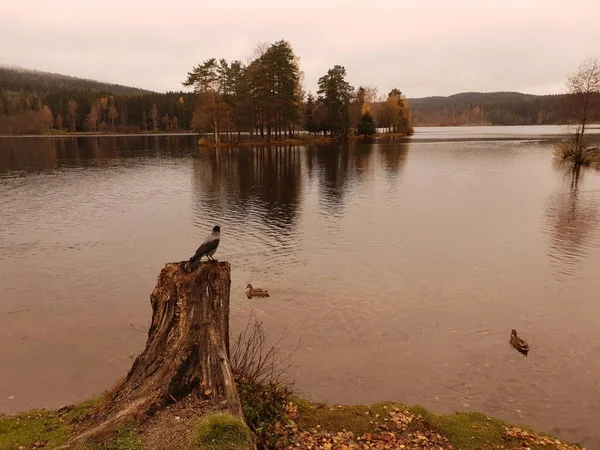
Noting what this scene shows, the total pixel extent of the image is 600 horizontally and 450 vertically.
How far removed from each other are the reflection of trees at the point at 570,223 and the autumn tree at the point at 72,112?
194 metres

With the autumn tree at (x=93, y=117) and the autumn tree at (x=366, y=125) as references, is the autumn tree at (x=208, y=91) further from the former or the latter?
the autumn tree at (x=93, y=117)

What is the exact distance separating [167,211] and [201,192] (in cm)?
820

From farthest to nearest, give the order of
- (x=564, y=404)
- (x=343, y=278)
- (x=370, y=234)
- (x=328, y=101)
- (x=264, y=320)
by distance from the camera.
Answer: (x=328, y=101)
(x=370, y=234)
(x=343, y=278)
(x=264, y=320)
(x=564, y=404)

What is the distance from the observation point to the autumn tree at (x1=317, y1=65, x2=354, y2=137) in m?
103

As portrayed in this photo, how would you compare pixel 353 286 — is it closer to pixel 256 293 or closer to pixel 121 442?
pixel 256 293

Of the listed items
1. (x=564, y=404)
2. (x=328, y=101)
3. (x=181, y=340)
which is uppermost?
(x=328, y=101)

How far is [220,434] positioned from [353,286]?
1242 centimetres

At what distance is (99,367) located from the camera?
43.3 ft

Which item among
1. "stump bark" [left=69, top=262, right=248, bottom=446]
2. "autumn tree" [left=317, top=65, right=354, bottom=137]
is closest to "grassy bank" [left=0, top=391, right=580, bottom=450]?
"stump bark" [left=69, top=262, right=248, bottom=446]

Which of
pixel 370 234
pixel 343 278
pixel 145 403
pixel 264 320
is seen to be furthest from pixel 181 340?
pixel 370 234

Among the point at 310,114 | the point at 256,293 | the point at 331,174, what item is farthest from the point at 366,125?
the point at 256,293

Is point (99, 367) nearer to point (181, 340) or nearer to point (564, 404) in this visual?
point (181, 340)

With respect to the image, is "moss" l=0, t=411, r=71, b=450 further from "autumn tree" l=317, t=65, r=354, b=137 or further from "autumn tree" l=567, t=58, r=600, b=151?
"autumn tree" l=317, t=65, r=354, b=137

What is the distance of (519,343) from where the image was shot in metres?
14.0
